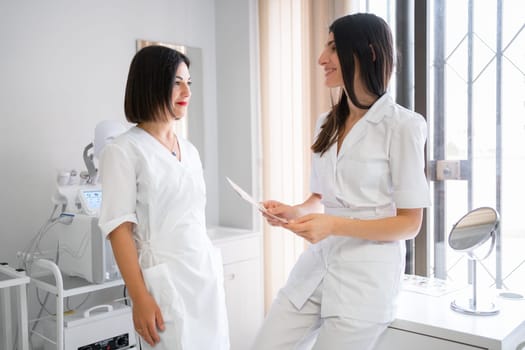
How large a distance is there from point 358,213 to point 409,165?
187 millimetres

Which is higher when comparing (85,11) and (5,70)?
(85,11)

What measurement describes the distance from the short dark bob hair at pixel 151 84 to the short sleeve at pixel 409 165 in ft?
2.07

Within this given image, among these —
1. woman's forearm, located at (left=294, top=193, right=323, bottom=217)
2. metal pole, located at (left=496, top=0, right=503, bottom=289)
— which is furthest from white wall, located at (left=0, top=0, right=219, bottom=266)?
metal pole, located at (left=496, top=0, right=503, bottom=289)

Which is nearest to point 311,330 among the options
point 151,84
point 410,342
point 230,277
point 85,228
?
point 410,342

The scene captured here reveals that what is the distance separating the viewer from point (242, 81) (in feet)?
9.04

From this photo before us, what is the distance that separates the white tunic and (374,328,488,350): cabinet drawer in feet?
0.31

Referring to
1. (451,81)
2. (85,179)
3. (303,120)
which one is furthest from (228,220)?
(451,81)

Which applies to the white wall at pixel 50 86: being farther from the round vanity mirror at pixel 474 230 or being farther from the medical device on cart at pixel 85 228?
the round vanity mirror at pixel 474 230

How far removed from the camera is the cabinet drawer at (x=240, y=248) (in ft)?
8.16

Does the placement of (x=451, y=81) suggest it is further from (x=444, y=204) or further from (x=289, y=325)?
(x=289, y=325)

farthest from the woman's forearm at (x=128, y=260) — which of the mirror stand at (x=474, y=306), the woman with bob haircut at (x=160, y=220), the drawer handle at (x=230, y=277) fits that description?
the drawer handle at (x=230, y=277)

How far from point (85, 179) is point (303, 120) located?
109cm

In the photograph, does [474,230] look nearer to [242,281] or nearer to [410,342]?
[410,342]

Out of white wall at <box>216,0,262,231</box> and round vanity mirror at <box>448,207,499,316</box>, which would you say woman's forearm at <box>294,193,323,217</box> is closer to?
round vanity mirror at <box>448,207,499,316</box>
